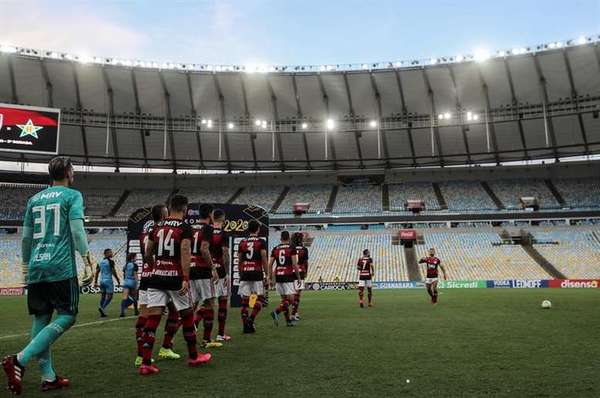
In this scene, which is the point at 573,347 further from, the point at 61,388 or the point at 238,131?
the point at 238,131

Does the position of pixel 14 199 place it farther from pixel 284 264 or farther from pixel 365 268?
pixel 284 264

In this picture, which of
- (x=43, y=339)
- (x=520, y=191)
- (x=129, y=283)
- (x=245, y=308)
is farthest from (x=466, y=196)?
(x=43, y=339)

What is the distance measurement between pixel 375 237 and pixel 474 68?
62.6 feet

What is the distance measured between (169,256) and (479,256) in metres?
41.4

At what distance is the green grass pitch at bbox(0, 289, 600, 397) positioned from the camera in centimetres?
577

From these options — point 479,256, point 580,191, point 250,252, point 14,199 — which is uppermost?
point 14,199

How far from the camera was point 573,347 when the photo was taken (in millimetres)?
8688

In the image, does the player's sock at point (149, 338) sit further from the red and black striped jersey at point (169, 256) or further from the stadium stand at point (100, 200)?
the stadium stand at point (100, 200)

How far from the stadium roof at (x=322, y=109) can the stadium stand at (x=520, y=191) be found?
3059 millimetres

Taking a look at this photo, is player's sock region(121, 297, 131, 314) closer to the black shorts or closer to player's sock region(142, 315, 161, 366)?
player's sock region(142, 315, 161, 366)

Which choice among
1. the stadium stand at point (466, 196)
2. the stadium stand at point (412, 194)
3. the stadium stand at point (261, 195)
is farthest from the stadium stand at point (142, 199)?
the stadium stand at point (466, 196)

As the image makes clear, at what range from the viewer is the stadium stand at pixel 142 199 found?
54.2m

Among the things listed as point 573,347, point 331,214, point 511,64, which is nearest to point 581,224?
point 511,64

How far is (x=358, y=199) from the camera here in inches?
2163
